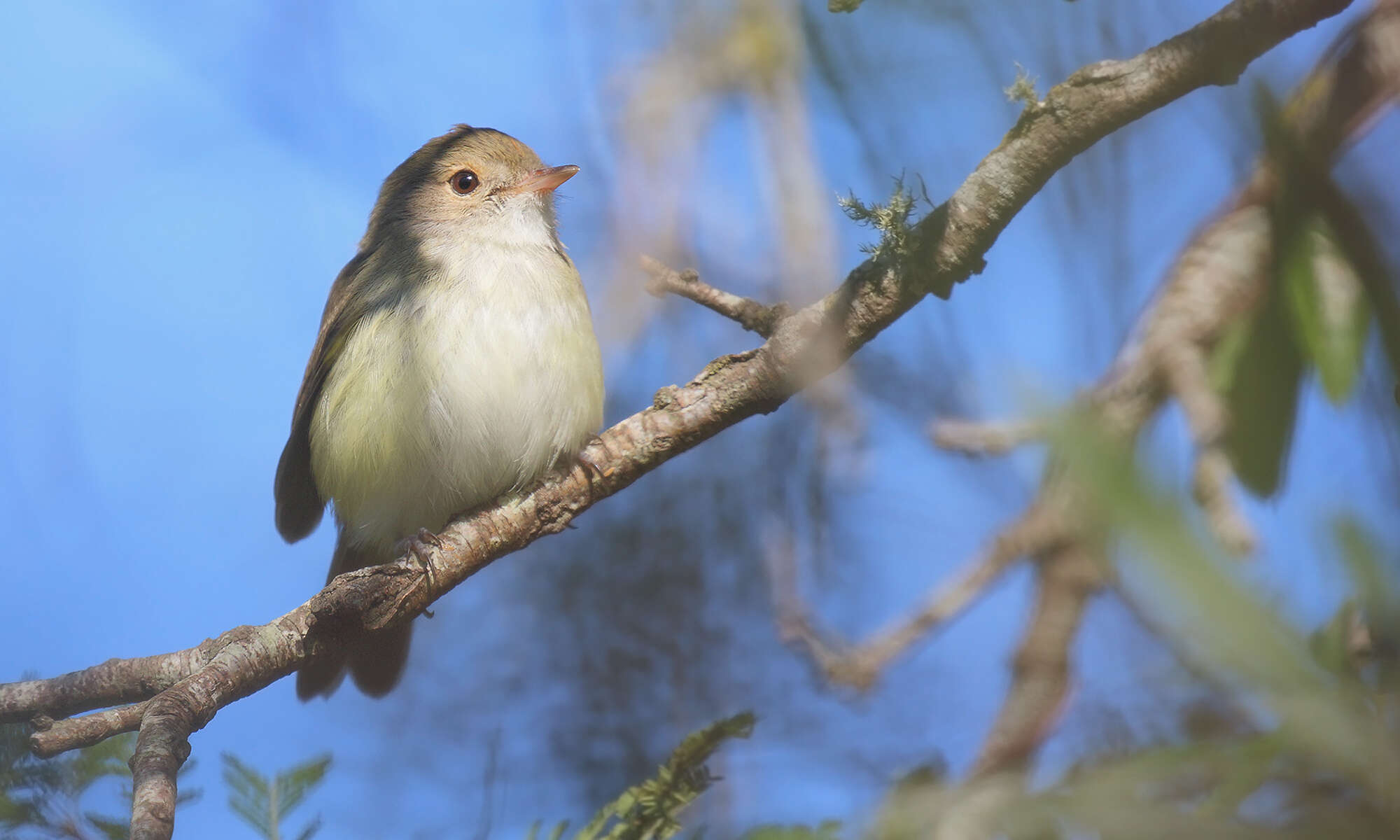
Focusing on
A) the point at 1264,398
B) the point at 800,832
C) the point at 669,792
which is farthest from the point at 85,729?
the point at 1264,398

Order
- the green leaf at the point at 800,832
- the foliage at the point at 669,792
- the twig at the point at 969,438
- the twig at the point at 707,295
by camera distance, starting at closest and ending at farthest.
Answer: the green leaf at the point at 800,832, the twig at the point at 969,438, the foliage at the point at 669,792, the twig at the point at 707,295

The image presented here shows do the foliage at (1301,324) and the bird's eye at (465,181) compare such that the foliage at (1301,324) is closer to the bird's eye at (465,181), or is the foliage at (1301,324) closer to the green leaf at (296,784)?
the green leaf at (296,784)

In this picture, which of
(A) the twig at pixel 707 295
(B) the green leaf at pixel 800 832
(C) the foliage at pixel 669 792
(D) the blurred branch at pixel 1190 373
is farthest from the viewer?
(A) the twig at pixel 707 295

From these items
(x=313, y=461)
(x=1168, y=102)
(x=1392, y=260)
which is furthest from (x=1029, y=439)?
(x=313, y=461)

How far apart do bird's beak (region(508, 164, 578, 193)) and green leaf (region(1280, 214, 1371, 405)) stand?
3.50 metres

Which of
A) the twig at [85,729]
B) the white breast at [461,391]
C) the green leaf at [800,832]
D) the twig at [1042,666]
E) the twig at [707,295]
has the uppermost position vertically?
the white breast at [461,391]

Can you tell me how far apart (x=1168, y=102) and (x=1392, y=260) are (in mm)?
1025

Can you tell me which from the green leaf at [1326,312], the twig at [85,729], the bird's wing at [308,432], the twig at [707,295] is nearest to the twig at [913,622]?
the green leaf at [1326,312]

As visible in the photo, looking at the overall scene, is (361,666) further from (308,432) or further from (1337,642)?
(1337,642)

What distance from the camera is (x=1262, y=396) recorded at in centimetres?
112

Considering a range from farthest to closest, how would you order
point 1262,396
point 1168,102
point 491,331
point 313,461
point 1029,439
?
1. point 313,461
2. point 491,331
3. point 1168,102
4. point 1262,396
5. point 1029,439

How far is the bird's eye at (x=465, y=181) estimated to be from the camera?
453 centimetres

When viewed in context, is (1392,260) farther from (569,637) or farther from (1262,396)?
(569,637)

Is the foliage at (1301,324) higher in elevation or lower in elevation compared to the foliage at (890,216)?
lower
